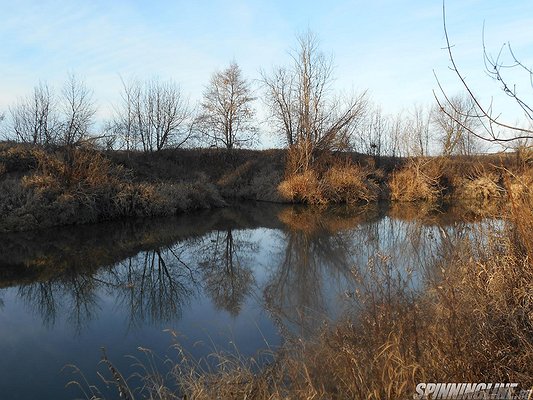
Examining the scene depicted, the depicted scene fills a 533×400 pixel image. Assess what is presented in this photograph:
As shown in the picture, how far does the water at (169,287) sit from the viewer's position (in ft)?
16.6

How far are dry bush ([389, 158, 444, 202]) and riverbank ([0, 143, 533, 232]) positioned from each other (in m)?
0.05

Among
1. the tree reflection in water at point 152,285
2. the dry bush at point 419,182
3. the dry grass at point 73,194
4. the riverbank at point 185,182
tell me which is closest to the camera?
the tree reflection in water at point 152,285

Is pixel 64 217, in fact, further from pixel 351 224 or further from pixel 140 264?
pixel 351 224

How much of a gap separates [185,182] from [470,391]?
18.4 metres

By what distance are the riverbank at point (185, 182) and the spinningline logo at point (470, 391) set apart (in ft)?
5.28

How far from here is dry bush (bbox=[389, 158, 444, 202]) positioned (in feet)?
73.5

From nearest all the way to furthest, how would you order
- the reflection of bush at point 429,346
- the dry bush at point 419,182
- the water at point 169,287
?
the reflection of bush at point 429,346
the water at point 169,287
the dry bush at point 419,182

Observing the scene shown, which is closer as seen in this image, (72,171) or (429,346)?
(429,346)

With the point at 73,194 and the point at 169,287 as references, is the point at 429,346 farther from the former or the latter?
the point at 73,194

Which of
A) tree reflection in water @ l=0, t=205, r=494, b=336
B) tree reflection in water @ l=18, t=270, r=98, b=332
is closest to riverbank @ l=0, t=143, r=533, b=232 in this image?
tree reflection in water @ l=0, t=205, r=494, b=336

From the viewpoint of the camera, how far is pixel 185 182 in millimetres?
20156

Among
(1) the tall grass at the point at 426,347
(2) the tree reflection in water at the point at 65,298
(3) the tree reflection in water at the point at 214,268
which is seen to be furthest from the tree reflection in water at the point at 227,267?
(1) the tall grass at the point at 426,347

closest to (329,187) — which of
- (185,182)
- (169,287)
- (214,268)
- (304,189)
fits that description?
(304,189)

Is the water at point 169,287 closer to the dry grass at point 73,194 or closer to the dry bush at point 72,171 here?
the dry grass at point 73,194
